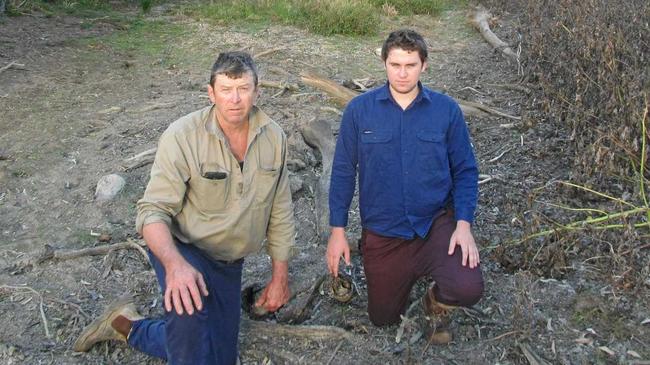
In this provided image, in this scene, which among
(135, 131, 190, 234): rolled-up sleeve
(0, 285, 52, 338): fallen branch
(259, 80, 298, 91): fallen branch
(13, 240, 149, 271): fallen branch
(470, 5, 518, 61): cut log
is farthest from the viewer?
(470, 5, 518, 61): cut log

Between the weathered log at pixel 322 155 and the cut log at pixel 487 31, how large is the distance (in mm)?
2889

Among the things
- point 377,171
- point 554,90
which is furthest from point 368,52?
point 377,171

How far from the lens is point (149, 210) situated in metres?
2.82

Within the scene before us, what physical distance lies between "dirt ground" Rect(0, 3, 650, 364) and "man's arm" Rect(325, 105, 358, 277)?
387 millimetres

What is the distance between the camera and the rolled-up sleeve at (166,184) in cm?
284

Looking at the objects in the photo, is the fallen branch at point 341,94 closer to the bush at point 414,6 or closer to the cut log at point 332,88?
the cut log at point 332,88

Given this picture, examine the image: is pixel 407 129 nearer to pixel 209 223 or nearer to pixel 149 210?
pixel 209 223

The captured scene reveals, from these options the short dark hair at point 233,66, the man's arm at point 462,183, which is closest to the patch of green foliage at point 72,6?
the short dark hair at point 233,66

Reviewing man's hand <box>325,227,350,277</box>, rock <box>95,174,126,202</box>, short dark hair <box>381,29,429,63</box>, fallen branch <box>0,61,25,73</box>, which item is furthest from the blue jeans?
fallen branch <box>0,61,25,73</box>

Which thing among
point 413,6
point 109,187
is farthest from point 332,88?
point 413,6

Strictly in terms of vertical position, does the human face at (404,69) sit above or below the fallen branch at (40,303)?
above

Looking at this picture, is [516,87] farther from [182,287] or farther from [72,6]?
[72,6]

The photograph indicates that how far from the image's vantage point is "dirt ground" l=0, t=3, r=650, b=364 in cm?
320

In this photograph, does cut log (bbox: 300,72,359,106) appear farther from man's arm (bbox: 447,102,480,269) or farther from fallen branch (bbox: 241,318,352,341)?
fallen branch (bbox: 241,318,352,341)
